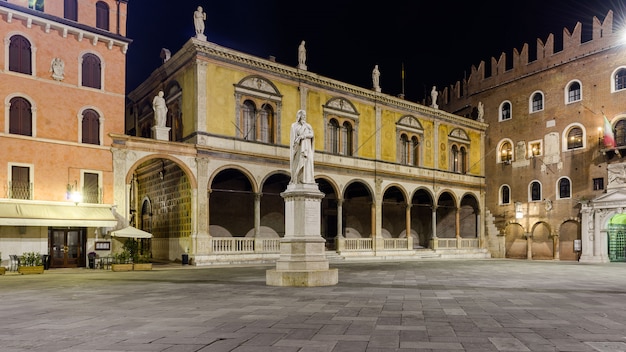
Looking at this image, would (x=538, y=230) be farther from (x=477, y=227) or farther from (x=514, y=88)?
(x=514, y=88)

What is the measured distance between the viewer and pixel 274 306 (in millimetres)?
9484

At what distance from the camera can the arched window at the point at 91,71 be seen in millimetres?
22719

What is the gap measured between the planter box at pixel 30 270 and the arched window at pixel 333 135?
16853 millimetres

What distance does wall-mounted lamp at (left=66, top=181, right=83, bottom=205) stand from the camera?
21.2m

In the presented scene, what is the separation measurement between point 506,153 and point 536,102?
4382 millimetres

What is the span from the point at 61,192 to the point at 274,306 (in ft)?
51.6

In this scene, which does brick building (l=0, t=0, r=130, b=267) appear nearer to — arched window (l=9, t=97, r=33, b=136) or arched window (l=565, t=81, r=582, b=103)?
arched window (l=9, t=97, r=33, b=136)

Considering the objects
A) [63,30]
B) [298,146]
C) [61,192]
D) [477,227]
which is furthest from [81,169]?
[477,227]

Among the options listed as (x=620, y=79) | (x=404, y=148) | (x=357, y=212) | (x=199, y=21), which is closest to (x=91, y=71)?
(x=199, y=21)

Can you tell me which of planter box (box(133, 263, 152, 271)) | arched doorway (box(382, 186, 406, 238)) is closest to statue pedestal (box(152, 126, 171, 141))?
planter box (box(133, 263, 152, 271))

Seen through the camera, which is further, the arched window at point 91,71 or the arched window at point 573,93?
the arched window at point 573,93

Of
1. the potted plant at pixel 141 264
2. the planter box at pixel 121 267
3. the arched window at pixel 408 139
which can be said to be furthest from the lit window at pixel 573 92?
the planter box at pixel 121 267

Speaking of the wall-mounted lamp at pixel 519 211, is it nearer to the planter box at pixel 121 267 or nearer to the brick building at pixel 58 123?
the planter box at pixel 121 267

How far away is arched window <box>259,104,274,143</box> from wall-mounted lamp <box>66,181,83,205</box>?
969 cm
